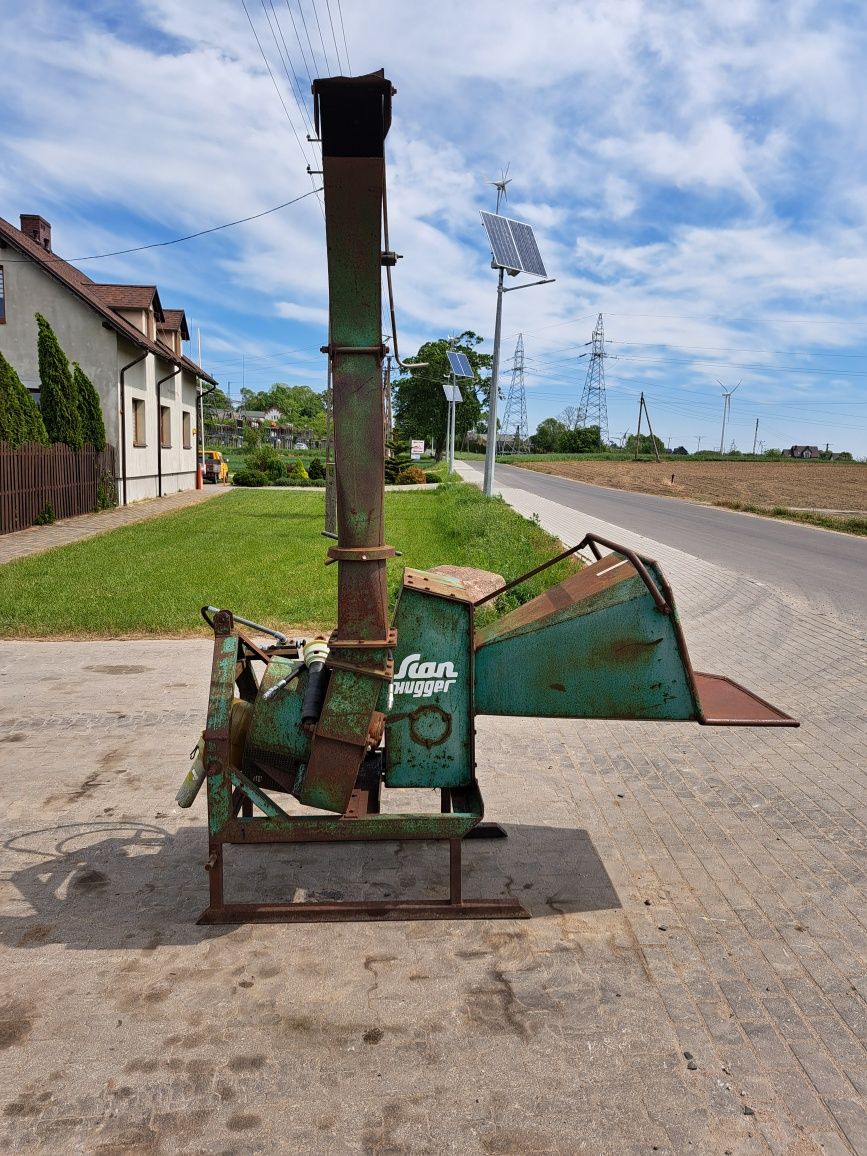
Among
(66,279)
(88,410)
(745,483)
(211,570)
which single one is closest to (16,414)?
(88,410)

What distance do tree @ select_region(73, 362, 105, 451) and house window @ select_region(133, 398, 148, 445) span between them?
9.60ft

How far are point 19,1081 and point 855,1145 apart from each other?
8.43 feet

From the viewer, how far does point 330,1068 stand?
278cm

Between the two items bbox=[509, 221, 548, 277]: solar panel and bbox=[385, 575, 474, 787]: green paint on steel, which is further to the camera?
bbox=[509, 221, 548, 277]: solar panel

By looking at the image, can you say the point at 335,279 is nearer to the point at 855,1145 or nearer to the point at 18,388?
the point at 855,1145

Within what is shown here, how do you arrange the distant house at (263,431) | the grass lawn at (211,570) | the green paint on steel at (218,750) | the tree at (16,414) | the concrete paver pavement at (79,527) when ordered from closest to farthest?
the green paint on steel at (218,750) → the grass lawn at (211,570) → the concrete paver pavement at (79,527) → the tree at (16,414) → the distant house at (263,431)

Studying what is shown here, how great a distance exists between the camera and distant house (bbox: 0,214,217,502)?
20.9 m

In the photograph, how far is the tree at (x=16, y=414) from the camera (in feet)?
55.4

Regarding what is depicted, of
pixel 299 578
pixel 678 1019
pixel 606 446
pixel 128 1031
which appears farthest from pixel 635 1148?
pixel 606 446

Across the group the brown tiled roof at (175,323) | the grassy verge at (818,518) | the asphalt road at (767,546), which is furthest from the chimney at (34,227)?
the grassy verge at (818,518)

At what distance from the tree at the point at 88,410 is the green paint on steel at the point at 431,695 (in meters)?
19.1

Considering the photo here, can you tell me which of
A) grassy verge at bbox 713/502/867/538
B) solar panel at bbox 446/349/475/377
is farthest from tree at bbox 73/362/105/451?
grassy verge at bbox 713/502/867/538

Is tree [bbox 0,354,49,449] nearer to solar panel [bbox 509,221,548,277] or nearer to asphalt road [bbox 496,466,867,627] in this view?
solar panel [bbox 509,221,548,277]

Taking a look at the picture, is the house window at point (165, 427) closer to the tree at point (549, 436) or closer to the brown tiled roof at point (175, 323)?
the brown tiled roof at point (175, 323)
